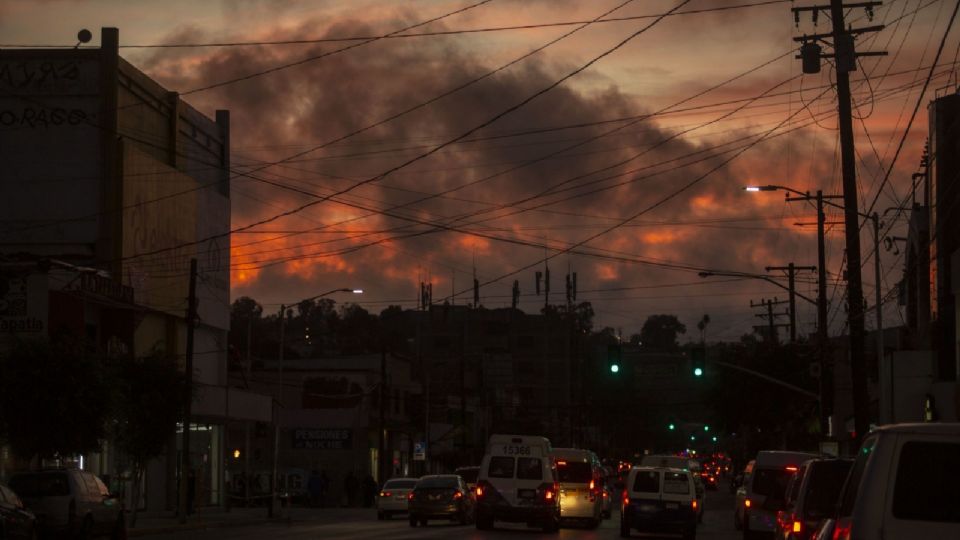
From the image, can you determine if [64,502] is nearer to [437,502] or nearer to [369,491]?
[437,502]

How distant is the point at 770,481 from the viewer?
3011 cm

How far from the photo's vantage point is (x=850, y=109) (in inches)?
1303

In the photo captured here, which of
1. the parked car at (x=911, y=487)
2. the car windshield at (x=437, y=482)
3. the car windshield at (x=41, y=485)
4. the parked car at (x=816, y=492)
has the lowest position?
the car windshield at (x=437, y=482)

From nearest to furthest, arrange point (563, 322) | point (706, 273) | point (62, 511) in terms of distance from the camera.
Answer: point (62, 511) < point (706, 273) < point (563, 322)

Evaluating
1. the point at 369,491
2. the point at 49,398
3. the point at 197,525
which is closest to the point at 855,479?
the point at 49,398

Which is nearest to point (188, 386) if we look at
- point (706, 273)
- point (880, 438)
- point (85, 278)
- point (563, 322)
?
point (85, 278)

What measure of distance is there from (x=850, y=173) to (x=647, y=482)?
9243 mm

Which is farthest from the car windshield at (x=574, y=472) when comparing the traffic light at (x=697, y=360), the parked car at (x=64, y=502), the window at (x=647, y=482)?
the parked car at (x=64, y=502)

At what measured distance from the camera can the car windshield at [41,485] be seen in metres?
30.6

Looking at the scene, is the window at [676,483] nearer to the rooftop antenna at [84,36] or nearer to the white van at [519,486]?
the white van at [519,486]

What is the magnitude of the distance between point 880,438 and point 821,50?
84.7ft

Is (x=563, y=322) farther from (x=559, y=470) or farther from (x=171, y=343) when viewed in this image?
(x=559, y=470)

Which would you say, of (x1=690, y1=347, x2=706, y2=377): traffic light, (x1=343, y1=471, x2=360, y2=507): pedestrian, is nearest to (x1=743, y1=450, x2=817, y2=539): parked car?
(x1=690, y1=347, x2=706, y2=377): traffic light

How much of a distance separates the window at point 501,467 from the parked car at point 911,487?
2866 centimetres
